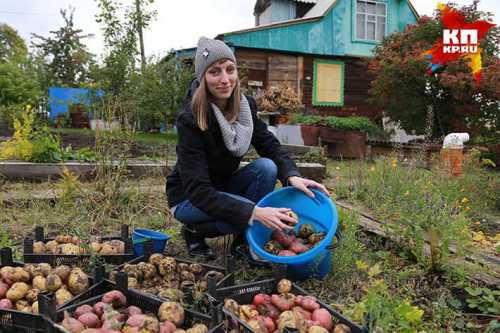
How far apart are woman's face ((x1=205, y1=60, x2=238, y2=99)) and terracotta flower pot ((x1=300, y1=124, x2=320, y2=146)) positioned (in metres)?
5.69

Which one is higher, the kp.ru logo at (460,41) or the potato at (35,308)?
the kp.ru logo at (460,41)

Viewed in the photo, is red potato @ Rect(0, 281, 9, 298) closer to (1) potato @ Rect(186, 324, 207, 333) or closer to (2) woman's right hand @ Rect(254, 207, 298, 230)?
(1) potato @ Rect(186, 324, 207, 333)

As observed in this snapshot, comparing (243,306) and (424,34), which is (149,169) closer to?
(243,306)

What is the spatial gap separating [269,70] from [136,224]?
31.4ft

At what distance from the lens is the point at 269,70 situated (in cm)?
1205

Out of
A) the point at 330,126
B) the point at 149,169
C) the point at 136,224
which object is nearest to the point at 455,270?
the point at 136,224

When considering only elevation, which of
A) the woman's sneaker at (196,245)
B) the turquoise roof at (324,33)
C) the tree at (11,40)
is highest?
→ the tree at (11,40)

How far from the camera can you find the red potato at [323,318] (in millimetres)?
1511

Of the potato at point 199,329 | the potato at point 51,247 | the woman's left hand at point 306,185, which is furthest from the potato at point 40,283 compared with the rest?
the woman's left hand at point 306,185

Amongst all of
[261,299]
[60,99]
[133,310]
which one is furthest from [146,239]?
[60,99]

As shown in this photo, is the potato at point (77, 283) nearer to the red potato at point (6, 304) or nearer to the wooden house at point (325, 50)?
the red potato at point (6, 304)

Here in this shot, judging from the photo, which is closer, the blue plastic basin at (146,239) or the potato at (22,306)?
the potato at (22,306)

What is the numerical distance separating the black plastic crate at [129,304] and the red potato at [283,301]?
305 mm

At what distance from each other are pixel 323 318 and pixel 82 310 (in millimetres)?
902
